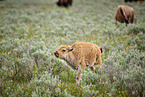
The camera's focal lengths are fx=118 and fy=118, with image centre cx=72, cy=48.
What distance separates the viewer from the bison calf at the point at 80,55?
3373mm

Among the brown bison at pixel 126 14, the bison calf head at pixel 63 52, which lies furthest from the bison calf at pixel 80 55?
the brown bison at pixel 126 14

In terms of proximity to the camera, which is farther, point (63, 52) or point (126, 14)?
point (126, 14)

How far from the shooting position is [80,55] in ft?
11.1

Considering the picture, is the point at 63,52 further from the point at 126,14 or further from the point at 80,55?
the point at 126,14

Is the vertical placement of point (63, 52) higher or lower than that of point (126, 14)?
lower

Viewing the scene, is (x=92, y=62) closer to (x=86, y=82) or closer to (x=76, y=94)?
(x=86, y=82)

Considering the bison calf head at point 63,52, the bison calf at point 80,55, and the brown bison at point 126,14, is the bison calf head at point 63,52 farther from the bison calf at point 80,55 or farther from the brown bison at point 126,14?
the brown bison at point 126,14

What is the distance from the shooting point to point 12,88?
9.88 ft

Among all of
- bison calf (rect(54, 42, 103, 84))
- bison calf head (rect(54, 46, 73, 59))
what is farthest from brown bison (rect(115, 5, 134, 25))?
bison calf head (rect(54, 46, 73, 59))

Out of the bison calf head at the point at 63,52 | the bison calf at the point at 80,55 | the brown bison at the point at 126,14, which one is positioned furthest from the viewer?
the brown bison at the point at 126,14

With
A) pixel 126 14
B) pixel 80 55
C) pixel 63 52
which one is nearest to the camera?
pixel 80 55

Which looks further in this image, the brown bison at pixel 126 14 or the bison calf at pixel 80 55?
the brown bison at pixel 126 14

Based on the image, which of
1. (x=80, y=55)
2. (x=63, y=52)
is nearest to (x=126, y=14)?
(x=80, y=55)

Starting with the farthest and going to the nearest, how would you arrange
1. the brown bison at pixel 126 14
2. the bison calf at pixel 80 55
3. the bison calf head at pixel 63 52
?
the brown bison at pixel 126 14 → the bison calf head at pixel 63 52 → the bison calf at pixel 80 55
